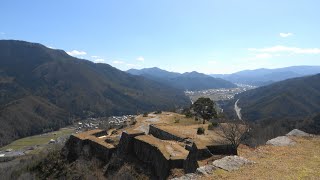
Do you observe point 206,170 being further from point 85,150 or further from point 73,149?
point 73,149

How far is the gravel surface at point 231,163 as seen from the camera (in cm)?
1462

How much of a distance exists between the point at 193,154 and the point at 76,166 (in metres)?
19.7

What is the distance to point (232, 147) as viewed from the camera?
2064 cm

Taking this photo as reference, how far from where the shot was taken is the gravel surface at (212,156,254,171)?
14625 mm

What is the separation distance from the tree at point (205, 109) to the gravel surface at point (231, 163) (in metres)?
39.1

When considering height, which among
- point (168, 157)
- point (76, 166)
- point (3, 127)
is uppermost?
point (168, 157)

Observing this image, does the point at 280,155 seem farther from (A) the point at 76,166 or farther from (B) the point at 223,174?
(A) the point at 76,166

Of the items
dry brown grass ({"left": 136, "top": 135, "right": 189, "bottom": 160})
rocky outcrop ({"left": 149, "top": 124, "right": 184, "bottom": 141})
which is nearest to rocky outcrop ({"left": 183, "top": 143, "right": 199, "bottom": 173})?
dry brown grass ({"left": 136, "top": 135, "right": 189, "bottom": 160})

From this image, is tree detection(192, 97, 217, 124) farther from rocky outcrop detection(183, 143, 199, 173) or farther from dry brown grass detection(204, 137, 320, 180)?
dry brown grass detection(204, 137, 320, 180)

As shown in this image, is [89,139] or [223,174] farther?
[89,139]

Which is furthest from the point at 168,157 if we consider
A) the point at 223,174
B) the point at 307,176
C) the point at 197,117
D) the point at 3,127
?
the point at 3,127

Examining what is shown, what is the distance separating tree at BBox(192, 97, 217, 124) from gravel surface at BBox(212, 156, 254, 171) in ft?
128

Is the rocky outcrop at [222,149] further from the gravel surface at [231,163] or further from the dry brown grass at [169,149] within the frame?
the dry brown grass at [169,149]

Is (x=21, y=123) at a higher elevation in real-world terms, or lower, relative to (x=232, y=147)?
lower
